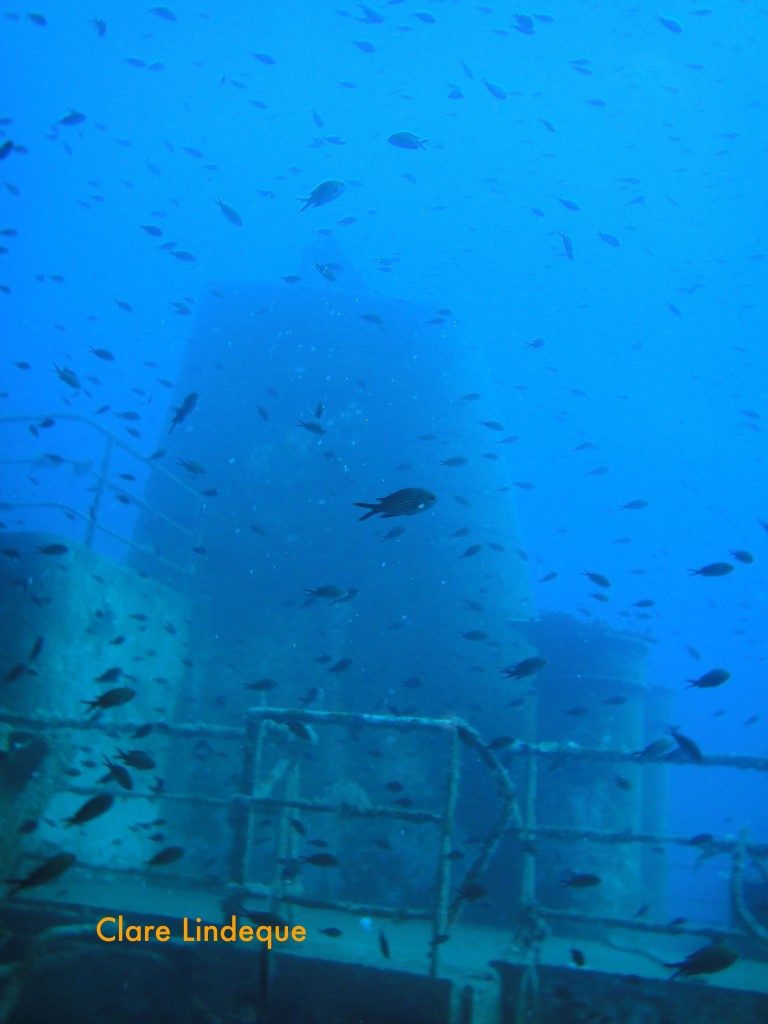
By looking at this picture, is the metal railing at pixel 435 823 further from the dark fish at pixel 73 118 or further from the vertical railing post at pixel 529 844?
the dark fish at pixel 73 118

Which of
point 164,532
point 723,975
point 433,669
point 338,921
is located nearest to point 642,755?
point 723,975

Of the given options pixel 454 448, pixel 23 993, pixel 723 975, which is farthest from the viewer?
pixel 454 448

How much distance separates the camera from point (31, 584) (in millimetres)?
7715

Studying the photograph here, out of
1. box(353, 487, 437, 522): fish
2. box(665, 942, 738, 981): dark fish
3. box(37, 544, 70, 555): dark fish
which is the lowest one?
box(665, 942, 738, 981): dark fish

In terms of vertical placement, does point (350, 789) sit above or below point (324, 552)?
below

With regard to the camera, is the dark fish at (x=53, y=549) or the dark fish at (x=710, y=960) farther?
the dark fish at (x=53, y=549)

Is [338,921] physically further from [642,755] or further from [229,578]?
[229,578]

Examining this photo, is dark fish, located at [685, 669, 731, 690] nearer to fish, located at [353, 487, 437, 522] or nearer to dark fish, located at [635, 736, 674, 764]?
dark fish, located at [635, 736, 674, 764]

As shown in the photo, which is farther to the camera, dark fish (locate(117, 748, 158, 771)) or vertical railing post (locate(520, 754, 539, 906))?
vertical railing post (locate(520, 754, 539, 906))

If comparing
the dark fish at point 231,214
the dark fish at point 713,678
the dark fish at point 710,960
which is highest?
the dark fish at point 231,214

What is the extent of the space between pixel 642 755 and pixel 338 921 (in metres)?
3.22

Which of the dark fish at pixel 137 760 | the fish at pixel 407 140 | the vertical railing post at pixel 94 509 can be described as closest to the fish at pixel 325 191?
the fish at pixel 407 140

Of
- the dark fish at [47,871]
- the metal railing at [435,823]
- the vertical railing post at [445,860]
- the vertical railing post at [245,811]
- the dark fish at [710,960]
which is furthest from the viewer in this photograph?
the vertical railing post at [245,811]

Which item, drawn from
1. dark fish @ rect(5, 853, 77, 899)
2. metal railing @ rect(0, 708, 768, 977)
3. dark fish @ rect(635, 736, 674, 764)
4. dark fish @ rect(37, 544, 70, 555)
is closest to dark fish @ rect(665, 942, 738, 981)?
metal railing @ rect(0, 708, 768, 977)
